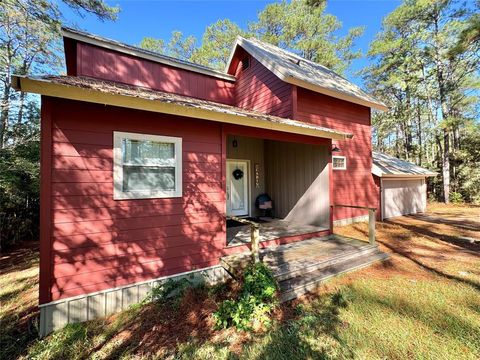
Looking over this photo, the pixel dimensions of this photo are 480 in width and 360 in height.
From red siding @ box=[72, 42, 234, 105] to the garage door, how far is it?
8.22 meters

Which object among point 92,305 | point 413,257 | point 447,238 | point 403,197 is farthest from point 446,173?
point 92,305

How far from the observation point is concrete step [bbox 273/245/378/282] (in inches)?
159

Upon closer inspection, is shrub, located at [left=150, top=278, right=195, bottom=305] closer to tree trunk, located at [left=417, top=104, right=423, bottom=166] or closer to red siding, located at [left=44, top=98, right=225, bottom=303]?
red siding, located at [left=44, top=98, right=225, bottom=303]

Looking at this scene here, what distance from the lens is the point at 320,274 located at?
168 inches

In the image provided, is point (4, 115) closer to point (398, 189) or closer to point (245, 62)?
point (245, 62)

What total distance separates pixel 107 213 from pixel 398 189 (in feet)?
38.5

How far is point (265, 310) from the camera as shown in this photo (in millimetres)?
3178

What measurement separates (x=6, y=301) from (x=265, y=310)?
16.5 ft

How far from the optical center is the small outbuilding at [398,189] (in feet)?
31.6

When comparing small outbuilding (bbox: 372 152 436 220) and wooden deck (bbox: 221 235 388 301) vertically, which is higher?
small outbuilding (bbox: 372 152 436 220)

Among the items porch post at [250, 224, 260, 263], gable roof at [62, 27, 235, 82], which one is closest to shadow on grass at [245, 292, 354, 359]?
porch post at [250, 224, 260, 263]

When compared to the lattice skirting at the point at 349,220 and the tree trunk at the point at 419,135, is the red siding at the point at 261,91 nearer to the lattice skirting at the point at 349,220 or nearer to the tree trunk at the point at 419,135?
the lattice skirting at the point at 349,220

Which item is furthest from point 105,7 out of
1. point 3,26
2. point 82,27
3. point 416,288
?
point 416,288

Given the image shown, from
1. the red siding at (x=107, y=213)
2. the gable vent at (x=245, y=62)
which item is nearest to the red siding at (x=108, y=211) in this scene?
the red siding at (x=107, y=213)
